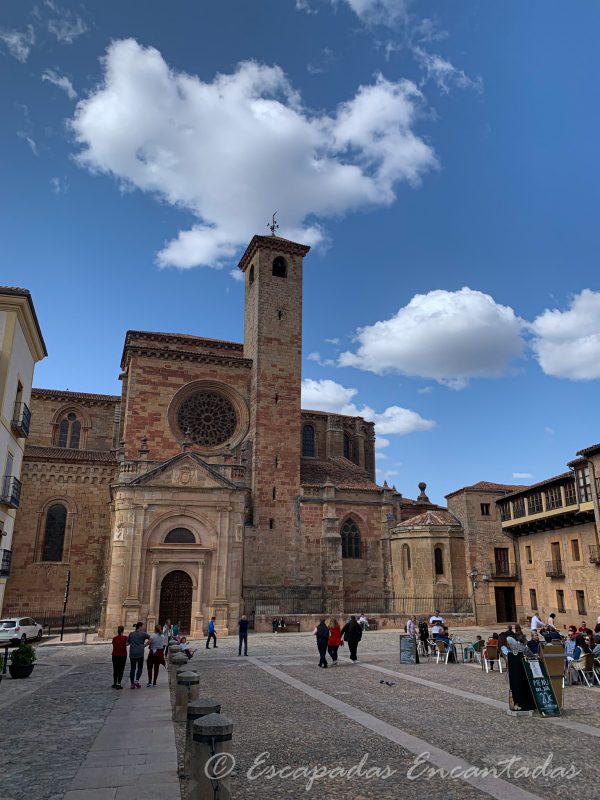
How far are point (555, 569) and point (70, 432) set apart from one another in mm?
30618

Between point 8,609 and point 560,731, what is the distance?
98.3 ft

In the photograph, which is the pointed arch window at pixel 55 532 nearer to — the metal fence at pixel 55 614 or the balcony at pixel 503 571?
the metal fence at pixel 55 614

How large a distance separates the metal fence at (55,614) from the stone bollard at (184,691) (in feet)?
80.3

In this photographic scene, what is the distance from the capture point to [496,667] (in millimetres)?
16969

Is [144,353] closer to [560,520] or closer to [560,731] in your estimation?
[560,520]

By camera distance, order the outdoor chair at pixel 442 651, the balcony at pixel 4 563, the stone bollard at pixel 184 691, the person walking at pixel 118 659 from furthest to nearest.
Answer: the outdoor chair at pixel 442 651, the balcony at pixel 4 563, the person walking at pixel 118 659, the stone bollard at pixel 184 691

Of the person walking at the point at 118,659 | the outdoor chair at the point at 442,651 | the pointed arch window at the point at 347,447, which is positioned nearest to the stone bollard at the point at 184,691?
the person walking at the point at 118,659

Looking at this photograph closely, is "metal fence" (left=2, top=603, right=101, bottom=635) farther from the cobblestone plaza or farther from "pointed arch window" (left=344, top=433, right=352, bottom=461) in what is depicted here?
"pointed arch window" (left=344, top=433, right=352, bottom=461)

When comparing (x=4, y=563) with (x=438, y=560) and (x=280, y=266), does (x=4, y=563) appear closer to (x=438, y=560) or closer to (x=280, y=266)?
(x=438, y=560)

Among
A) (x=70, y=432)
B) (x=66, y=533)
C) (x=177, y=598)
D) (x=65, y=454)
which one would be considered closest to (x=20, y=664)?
(x=177, y=598)

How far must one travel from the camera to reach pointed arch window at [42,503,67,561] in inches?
1335

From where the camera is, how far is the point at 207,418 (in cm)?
3759

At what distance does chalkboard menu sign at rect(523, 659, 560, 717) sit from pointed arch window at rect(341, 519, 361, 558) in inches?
1026

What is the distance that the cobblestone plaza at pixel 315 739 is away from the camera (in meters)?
6.61
